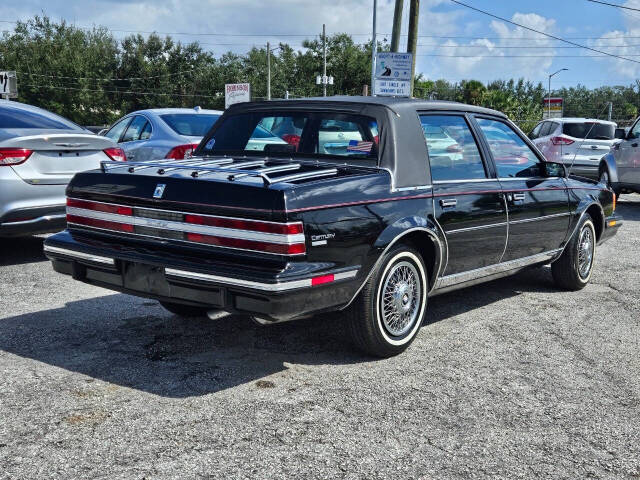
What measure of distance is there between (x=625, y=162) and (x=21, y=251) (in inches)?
430

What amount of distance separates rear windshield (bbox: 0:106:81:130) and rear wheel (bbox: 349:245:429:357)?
460 centimetres

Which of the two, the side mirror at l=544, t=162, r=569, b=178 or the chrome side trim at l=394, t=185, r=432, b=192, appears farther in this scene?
the side mirror at l=544, t=162, r=569, b=178

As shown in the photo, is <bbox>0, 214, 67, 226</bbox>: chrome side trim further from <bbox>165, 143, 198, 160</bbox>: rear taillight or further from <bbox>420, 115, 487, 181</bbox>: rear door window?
<bbox>420, 115, 487, 181</bbox>: rear door window

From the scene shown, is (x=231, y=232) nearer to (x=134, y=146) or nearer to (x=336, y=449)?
(x=336, y=449)

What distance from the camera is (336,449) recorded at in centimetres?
332

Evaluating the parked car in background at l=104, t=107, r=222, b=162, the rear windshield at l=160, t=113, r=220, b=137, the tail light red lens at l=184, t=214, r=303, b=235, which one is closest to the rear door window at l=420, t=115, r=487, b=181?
the tail light red lens at l=184, t=214, r=303, b=235

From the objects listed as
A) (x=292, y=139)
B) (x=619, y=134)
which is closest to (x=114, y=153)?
(x=292, y=139)

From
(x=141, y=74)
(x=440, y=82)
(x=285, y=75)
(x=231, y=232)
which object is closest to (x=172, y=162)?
(x=231, y=232)

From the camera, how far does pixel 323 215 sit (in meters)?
4.01

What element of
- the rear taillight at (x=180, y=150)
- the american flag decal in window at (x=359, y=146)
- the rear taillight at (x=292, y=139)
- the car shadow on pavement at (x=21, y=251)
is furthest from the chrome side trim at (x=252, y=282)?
the rear taillight at (x=180, y=150)

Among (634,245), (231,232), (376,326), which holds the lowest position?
(634,245)

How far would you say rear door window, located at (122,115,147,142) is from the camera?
34.9ft

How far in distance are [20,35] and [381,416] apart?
248 feet

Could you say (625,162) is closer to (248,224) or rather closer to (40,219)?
(40,219)
